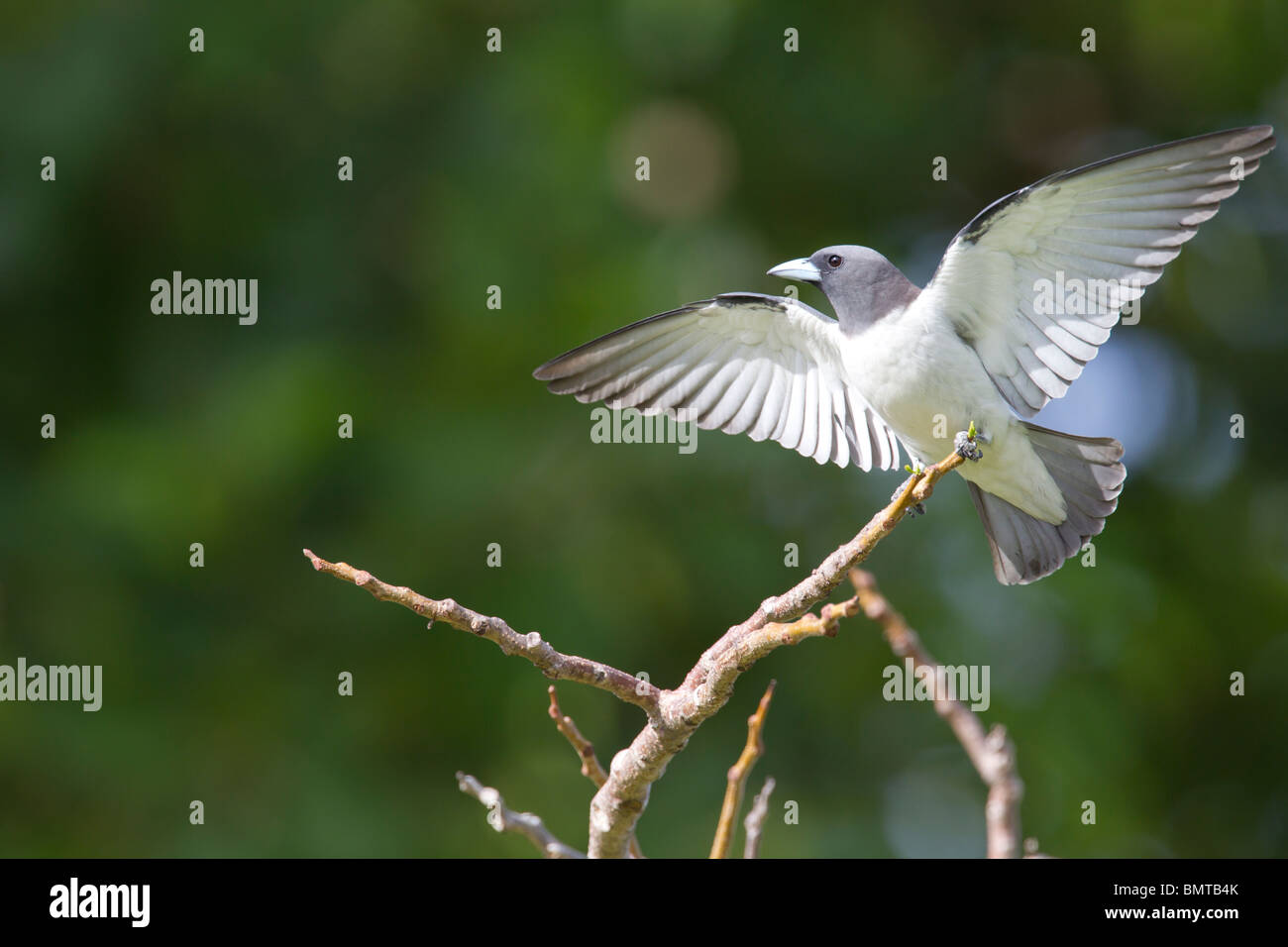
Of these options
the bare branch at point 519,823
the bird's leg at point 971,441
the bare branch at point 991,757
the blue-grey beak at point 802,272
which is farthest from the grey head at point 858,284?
the bare branch at point 519,823

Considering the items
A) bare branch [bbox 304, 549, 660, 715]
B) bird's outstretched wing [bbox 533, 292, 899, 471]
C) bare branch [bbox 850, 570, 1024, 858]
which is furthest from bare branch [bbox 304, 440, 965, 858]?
bird's outstretched wing [bbox 533, 292, 899, 471]

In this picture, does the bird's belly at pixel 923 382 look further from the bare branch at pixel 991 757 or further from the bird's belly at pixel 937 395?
the bare branch at pixel 991 757

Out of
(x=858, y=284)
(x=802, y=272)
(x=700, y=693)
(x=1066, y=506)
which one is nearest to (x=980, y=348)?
(x=858, y=284)

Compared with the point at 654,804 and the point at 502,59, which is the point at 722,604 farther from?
the point at 502,59

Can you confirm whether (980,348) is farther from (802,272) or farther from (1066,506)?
(802,272)

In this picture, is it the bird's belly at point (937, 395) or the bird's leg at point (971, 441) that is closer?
the bird's leg at point (971, 441)

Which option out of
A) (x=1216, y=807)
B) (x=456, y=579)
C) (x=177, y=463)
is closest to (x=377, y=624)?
(x=456, y=579)
